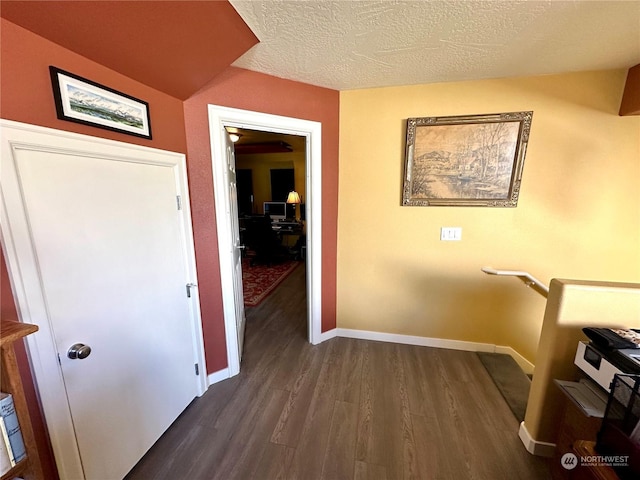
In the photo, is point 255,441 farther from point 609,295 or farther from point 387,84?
point 387,84

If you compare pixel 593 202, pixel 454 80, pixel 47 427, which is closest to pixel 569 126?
pixel 593 202

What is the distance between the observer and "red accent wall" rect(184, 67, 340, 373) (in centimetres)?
173

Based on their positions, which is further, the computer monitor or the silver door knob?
the computer monitor

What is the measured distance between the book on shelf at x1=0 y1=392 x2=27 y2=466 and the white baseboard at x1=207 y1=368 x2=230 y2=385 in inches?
50.5

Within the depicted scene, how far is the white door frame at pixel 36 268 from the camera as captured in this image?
2.83ft

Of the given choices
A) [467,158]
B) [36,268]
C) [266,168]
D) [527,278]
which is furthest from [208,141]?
[266,168]

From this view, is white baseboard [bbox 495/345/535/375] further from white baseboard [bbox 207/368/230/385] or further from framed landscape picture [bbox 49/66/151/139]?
framed landscape picture [bbox 49/66/151/139]

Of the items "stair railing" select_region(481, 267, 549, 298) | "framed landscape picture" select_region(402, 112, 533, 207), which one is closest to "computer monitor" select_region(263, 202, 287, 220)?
"framed landscape picture" select_region(402, 112, 533, 207)

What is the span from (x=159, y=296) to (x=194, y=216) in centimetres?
56

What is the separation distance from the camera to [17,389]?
77 centimetres

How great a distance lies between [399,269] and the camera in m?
2.49

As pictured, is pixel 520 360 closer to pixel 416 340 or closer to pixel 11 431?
pixel 416 340

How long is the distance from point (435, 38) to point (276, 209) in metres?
5.08

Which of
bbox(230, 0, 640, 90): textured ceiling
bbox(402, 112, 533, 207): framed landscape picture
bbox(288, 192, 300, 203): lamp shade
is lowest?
bbox(288, 192, 300, 203): lamp shade
